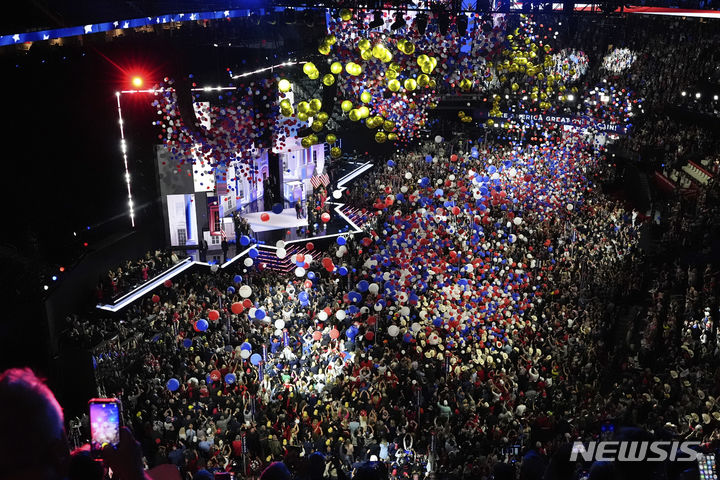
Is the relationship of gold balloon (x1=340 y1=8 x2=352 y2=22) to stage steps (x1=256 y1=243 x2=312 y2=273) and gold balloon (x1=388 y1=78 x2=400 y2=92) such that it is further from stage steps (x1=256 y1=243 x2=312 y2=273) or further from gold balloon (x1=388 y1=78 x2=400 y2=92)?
stage steps (x1=256 y1=243 x2=312 y2=273)

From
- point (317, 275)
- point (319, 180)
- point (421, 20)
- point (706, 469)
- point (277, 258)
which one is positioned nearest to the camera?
point (706, 469)

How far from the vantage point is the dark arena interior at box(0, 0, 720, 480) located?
24.9 ft

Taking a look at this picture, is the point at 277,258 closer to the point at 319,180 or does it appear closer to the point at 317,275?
the point at 317,275

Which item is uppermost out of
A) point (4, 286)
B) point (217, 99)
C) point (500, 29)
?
point (500, 29)

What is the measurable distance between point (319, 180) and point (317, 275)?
9117 mm

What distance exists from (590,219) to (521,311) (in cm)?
602

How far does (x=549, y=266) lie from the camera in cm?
1311

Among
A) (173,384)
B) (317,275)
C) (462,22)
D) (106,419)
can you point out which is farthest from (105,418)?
(317,275)

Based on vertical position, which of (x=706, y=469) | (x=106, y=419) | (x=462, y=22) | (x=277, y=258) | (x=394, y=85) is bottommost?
(x=277, y=258)

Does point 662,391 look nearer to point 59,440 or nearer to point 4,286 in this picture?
point 59,440

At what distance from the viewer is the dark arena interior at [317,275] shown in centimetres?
759

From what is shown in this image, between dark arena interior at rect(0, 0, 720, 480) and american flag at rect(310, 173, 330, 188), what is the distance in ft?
5.50

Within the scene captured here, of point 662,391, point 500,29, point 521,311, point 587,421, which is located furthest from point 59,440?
point 500,29

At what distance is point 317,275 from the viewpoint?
13523 mm
